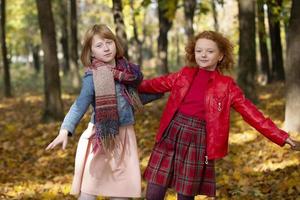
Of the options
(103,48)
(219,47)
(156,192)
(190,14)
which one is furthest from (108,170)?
(190,14)

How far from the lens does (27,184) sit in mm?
6703

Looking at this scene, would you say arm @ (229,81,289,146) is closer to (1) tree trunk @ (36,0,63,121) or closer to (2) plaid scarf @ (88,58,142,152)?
Result: (2) plaid scarf @ (88,58,142,152)

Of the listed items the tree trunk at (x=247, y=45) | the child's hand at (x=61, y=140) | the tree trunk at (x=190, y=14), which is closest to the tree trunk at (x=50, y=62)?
the tree trunk at (x=247, y=45)

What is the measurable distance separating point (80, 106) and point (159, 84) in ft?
2.59

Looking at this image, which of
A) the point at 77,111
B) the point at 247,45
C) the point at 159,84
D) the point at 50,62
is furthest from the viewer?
the point at 247,45

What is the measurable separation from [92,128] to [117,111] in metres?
0.31

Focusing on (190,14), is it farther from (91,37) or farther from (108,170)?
(108,170)

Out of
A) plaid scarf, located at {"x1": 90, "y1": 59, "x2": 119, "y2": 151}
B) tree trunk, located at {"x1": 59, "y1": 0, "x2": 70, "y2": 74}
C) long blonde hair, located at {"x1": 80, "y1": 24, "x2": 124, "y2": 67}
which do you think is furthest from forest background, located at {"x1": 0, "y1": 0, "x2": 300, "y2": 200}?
tree trunk, located at {"x1": 59, "y1": 0, "x2": 70, "y2": 74}

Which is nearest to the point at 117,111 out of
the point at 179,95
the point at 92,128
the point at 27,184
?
the point at 92,128

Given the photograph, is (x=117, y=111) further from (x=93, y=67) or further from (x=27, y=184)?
(x=27, y=184)

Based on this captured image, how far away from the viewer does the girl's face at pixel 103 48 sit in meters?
3.94

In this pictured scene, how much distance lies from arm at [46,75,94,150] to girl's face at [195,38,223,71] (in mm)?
944

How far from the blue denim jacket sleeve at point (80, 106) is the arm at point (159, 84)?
1.83 feet

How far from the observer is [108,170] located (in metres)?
4.12
